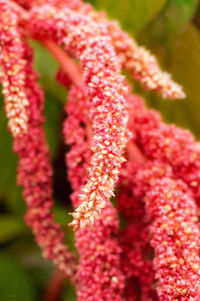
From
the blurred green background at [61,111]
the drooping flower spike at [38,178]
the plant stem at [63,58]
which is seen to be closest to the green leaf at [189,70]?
the blurred green background at [61,111]

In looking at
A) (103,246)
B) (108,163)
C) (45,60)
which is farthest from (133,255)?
(45,60)

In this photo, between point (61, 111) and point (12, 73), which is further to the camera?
point (61, 111)

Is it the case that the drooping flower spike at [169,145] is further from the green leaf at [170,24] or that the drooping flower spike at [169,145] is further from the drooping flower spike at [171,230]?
the green leaf at [170,24]

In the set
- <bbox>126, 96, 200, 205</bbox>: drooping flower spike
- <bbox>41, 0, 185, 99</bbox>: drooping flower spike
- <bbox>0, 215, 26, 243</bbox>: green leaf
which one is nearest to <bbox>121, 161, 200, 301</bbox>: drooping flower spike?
<bbox>126, 96, 200, 205</bbox>: drooping flower spike

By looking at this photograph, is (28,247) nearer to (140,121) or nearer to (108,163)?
(140,121)

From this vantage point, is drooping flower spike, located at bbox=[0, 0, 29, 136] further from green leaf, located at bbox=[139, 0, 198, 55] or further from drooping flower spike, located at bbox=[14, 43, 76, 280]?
green leaf, located at bbox=[139, 0, 198, 55]

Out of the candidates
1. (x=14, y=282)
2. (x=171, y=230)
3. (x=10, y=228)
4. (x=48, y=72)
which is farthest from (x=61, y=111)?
(x=171, y=230)

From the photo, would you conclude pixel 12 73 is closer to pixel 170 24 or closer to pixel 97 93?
pixel 97 93
